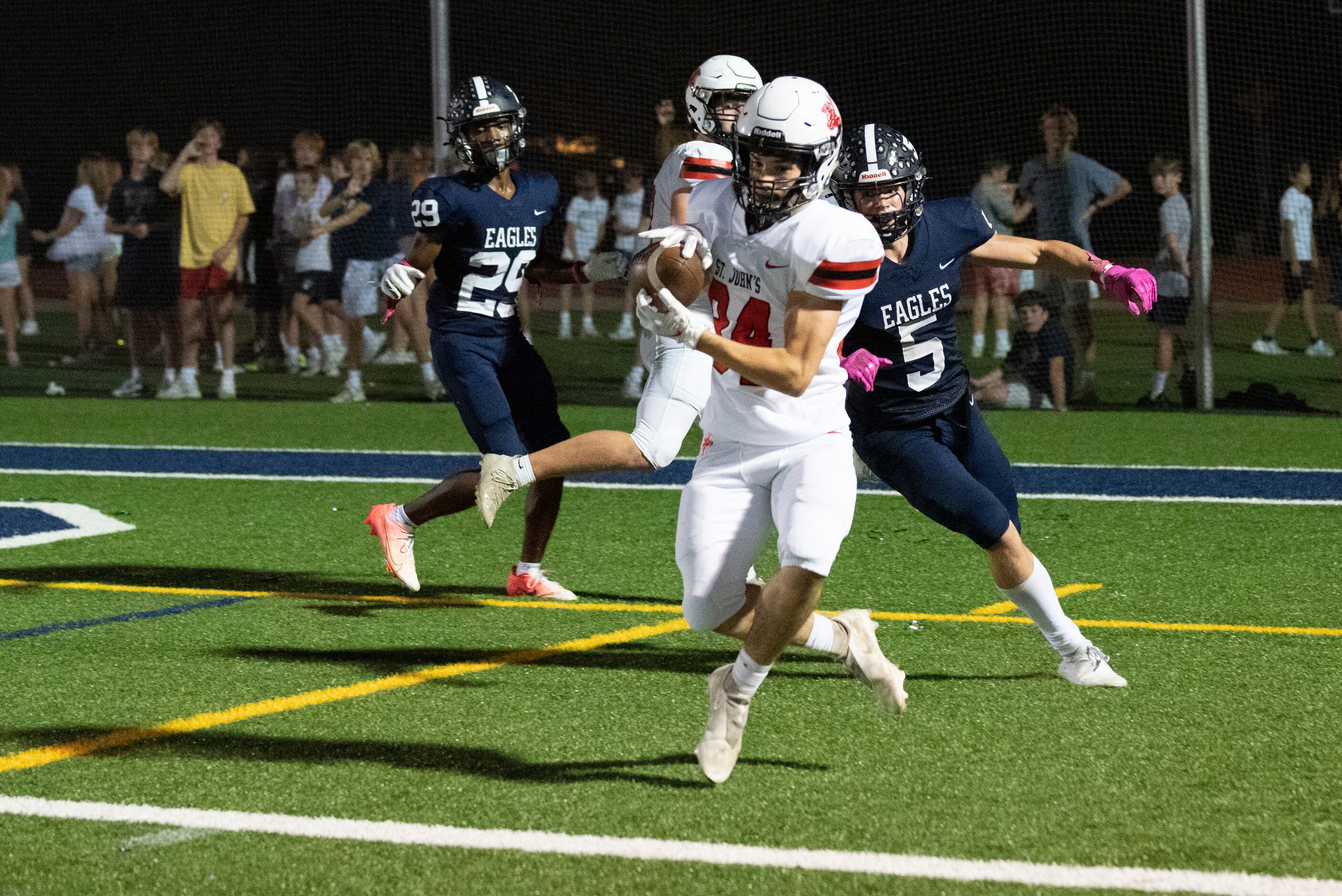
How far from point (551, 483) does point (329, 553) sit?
1443 millimetres

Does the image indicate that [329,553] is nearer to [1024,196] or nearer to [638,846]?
[638,846]

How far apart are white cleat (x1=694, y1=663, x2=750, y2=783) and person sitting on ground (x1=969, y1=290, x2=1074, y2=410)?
9310 mm

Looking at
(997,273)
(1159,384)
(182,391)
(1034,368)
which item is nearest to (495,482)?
(1034,368)

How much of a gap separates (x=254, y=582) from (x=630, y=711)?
109 inches

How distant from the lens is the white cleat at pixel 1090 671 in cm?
505

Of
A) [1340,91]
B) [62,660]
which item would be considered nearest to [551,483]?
[62,660]

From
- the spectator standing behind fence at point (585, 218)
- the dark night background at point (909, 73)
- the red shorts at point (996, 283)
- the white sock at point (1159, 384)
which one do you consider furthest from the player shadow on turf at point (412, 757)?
the spectator standing behind fence at point (585, 218)

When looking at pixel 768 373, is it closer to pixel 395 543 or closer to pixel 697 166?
pixel 697 166

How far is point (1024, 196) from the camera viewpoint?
13867 millimetres

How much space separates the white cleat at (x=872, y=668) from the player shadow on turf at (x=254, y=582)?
77.5 inches

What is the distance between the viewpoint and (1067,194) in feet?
44.2

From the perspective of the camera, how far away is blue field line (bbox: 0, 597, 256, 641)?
19.7 feet

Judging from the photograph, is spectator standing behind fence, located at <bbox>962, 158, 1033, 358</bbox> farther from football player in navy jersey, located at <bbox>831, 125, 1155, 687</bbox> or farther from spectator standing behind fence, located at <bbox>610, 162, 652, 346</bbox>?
football player in navy jersey, located at <bbox>831, 125, 1155, 687</bbox>

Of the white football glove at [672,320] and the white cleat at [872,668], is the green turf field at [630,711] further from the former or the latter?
the white football glove at [672,320]
